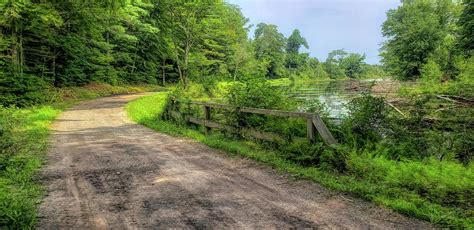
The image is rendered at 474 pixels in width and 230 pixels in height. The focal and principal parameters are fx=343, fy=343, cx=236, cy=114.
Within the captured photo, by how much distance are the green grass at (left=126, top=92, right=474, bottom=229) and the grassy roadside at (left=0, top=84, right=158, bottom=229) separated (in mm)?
4245

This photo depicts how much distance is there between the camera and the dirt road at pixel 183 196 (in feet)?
13.9

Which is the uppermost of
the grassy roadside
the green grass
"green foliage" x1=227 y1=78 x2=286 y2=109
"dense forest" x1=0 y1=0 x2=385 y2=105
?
"dense forest" x1=0 y1=0 x2=385 y2=105

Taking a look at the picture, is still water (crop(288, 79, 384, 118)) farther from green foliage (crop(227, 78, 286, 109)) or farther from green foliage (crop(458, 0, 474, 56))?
green foliage (crop(458, 0, 474, 56))

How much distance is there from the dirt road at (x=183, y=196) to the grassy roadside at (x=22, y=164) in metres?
0.21

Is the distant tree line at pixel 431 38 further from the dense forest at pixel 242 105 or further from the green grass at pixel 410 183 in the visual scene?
the green grass at pixel 410 183

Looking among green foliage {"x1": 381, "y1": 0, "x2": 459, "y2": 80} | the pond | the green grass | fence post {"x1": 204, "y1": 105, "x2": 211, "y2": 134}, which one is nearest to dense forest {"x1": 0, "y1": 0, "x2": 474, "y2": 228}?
the green grass

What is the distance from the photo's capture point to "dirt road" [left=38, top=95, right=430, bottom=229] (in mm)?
4223

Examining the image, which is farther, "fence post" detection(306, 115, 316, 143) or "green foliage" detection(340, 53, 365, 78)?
"green foliage" detection(340, 53, 365, 78)

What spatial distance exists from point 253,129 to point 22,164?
5206 mm

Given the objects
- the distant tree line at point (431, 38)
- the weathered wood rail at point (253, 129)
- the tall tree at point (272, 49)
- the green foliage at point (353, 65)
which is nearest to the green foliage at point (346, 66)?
the green foliage at point (353, 65)

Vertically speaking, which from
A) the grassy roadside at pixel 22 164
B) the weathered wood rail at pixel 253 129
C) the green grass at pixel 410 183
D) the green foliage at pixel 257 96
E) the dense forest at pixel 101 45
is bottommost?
the grassy roadside at pixel 22 164

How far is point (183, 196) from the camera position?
5152 millimetres

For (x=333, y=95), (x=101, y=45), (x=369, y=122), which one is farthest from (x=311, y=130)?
(x=101, y=45)

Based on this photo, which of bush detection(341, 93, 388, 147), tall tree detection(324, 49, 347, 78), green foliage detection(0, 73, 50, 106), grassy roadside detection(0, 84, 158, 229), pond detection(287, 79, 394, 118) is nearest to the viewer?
grassy roadside detection(0, 84, 158, 229)
